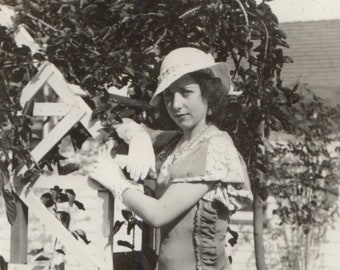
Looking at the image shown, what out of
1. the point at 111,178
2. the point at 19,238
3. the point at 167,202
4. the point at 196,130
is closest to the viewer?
the point at 167,202

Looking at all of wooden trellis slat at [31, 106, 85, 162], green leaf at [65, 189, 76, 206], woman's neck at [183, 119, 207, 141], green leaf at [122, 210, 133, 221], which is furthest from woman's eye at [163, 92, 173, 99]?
green leaf at [65, 189, 76, 206]

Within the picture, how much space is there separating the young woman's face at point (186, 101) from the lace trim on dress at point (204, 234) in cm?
29

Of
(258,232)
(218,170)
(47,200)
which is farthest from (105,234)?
(258,232)

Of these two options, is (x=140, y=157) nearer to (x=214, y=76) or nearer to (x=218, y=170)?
(x=218, y=170)

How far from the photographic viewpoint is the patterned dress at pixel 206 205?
6.31 ft

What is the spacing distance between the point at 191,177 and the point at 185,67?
14.6 inches

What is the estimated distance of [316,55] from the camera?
8.35 meters

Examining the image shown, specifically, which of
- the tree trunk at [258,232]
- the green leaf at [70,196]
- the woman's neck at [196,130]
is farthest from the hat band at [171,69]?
the tree trunk at [258,232]

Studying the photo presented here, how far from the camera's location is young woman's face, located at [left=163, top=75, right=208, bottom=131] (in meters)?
2.01

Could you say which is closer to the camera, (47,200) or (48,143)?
(48,143)

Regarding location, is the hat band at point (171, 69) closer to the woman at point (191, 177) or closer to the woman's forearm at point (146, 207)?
the woman at point (191, 177)

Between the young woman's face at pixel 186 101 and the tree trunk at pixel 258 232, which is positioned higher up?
the young woman's face at pixel 186 101

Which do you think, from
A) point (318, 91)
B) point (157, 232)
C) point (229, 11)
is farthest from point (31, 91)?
point (318, 91)

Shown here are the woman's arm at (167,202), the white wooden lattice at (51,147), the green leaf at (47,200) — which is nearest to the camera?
the woman's arm at (167,202)
